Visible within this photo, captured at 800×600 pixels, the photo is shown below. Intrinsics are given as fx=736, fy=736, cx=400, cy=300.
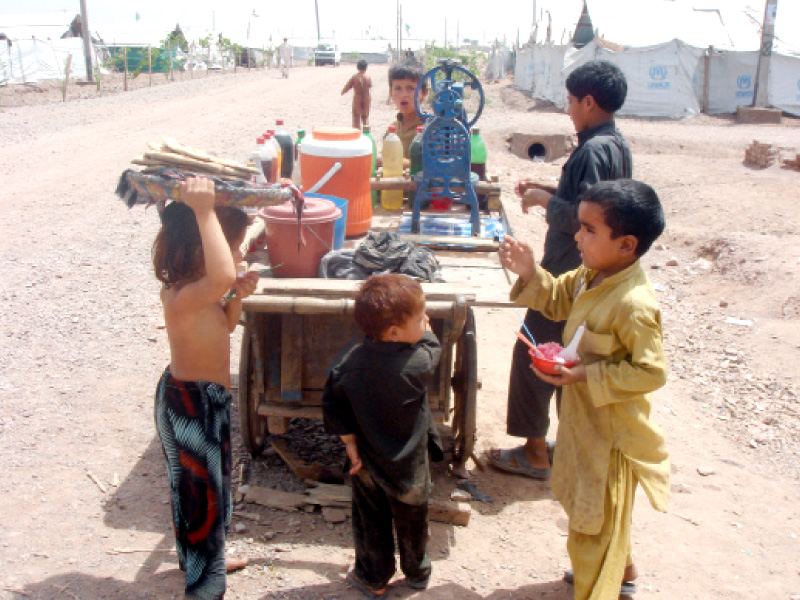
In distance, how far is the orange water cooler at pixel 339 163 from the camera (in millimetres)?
3383

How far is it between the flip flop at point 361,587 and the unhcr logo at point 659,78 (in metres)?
18.6

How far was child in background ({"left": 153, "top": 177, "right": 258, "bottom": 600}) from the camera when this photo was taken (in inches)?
91.7

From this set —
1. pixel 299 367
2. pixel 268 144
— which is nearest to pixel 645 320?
pixel 299 367

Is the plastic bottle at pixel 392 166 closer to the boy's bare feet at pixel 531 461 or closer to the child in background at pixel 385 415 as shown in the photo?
the boy's bare feet at pixel 531 461

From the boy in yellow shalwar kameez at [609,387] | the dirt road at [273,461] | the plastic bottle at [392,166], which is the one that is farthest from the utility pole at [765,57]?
the boy in yellow shalwar kameez at [609,387]

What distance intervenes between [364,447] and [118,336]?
120 inches

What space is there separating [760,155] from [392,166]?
32.8 ft

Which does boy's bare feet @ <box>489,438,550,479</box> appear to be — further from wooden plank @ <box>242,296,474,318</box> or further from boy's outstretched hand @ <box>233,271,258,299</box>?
boy's outstretched hand @ <box>233,271,258,299</box>

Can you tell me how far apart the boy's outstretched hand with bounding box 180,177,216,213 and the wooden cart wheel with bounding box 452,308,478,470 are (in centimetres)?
128

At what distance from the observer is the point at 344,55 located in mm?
56062

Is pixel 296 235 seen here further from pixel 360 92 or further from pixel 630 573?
pixel 360 92

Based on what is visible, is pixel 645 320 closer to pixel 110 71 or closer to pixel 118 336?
pixel 118 336

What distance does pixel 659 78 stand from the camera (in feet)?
61.8

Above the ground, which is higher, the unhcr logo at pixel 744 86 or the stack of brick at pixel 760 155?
the unhcr logo at pixel 744 86
